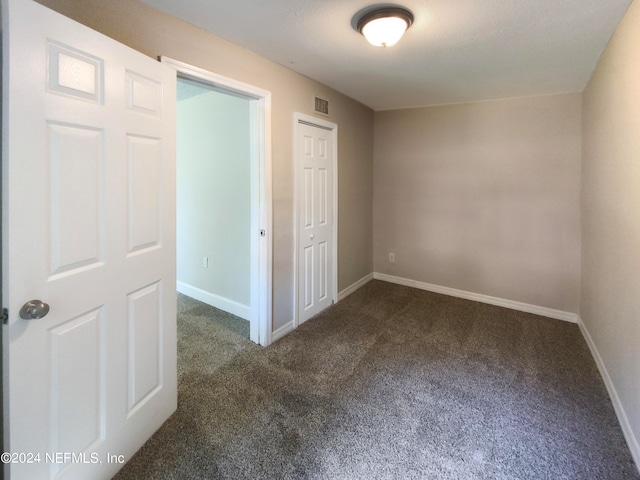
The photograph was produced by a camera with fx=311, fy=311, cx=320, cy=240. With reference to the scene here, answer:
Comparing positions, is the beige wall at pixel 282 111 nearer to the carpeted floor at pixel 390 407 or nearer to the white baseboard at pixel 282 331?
the white baseboard at pixel 282 331

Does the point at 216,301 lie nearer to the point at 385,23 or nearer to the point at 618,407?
the point at 385,23

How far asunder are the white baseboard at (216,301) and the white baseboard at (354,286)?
3.74ft

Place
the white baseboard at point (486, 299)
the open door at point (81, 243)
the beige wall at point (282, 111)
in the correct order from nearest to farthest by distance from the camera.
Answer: the open door at point (81, 243)
the beige wall at point (282, 111)
the white baseboard at point (486, 299)

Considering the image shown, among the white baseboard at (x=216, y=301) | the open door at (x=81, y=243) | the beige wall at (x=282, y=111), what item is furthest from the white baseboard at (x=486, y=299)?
the open door at (x=81, y=243)

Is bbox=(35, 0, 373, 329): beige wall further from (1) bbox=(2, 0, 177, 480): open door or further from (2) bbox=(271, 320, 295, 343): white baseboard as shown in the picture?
(1) bbox=(2, 0, 177, 480): open door

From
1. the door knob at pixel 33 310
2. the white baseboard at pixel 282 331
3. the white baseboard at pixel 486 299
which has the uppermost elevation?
the door knob at pixel 33 310

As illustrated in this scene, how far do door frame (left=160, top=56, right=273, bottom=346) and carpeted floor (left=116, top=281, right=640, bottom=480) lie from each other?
0.83 ft

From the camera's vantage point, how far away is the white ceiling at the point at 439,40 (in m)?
1.77

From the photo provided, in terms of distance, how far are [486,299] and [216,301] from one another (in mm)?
3205

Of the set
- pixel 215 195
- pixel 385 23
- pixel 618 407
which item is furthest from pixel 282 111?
pixel 618 407

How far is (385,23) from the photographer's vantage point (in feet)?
5.94

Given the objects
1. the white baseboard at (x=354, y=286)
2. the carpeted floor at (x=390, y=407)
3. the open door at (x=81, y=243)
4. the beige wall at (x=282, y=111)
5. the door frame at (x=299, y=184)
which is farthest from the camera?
the white baseboard at (x=354, y=286)

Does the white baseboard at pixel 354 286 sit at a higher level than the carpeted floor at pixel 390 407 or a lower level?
higher

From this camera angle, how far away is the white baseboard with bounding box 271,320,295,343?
9.16ft
